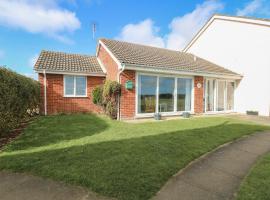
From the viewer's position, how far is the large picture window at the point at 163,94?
526 inches

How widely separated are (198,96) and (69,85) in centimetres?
1014

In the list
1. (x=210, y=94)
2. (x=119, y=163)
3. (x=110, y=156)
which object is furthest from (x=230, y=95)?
(x=119, y=163)

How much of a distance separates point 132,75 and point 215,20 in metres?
13.5

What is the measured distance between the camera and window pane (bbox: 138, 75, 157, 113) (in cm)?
1327

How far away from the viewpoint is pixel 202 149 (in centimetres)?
659

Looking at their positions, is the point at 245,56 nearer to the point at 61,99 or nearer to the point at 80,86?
the point at 80,86

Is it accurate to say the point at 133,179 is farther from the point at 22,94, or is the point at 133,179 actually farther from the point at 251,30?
the point at 251,30

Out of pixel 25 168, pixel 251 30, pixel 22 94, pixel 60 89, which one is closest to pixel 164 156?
pixel 25 168

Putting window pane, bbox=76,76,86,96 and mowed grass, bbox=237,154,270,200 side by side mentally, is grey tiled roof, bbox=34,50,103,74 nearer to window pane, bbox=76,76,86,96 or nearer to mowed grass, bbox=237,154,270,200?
window pane, bbox=76,76,86,96

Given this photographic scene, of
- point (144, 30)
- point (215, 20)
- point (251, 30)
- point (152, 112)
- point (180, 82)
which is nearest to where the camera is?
point (152, 112)

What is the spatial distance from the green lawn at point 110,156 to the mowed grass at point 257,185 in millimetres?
1495

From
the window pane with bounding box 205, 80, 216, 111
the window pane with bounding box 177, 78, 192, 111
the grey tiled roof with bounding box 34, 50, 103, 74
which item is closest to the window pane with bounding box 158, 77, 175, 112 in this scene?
the window pane with bounding box 177, 78, 192, 111

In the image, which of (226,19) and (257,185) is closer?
(257,185)

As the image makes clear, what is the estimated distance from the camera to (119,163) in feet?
16.5
